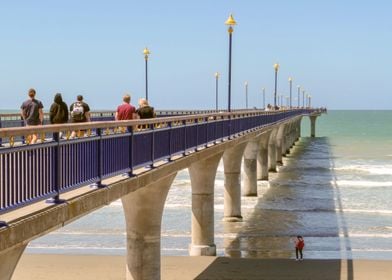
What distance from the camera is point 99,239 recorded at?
103 feet

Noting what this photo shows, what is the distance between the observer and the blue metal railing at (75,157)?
29.5ft

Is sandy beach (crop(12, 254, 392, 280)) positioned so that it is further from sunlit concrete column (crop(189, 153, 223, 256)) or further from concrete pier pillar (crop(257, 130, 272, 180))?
concrete pier pillar (crop(257, 130, 272, 180))

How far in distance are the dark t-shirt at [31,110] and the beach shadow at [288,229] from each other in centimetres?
967

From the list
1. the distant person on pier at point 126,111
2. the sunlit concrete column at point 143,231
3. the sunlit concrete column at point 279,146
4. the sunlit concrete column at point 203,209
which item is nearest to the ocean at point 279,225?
the sunlit concrete column at point 203,209

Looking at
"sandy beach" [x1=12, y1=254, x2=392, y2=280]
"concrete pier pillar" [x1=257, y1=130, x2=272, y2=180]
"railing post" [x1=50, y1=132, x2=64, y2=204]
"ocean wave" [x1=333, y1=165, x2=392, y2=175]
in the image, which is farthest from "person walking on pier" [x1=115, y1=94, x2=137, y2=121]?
"ocean wave" [x1=333, y1=165, x2=392, y2=175]

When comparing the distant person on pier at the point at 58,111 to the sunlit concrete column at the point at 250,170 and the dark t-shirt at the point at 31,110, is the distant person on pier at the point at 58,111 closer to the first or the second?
the dark t-shirt at the point at 31,110

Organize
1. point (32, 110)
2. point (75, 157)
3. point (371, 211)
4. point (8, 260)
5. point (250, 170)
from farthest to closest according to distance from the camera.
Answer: point (250, 170), point (371, 211), point (32, 110), point (75, 157), point (8, 260)

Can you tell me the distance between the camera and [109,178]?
43.3 ft

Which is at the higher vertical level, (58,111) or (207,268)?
(58,111)

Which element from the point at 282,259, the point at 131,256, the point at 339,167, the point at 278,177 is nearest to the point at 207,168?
the point at 282,259

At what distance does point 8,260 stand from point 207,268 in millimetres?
15260

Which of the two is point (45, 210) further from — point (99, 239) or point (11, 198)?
point (99, 239)

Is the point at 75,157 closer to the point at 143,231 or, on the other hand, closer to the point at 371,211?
the point at 143,231

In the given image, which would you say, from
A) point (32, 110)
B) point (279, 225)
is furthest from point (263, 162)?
point (32, 110)
